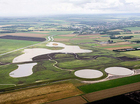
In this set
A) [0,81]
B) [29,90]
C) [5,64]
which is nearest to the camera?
[29,90]

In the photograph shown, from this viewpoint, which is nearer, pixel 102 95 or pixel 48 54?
pixel 102 95

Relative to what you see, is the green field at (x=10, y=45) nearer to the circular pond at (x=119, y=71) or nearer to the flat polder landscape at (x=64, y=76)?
the flat polder landscape at (x=64, y=76)

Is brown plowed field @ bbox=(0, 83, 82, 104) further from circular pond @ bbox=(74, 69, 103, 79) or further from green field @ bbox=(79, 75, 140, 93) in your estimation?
circular pond @ bbox=(74, 69, 103, 79)

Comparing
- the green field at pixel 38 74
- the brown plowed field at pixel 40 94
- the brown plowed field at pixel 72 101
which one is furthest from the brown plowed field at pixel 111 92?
the green field at pixel 38 74

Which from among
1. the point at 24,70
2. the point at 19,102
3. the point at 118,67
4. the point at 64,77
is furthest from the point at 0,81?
the point at 118,67

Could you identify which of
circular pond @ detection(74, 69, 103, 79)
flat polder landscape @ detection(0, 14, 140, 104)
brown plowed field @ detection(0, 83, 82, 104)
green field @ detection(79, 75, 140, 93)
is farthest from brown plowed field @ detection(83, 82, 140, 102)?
circular pond @ detection(74, 69, 103, 79)

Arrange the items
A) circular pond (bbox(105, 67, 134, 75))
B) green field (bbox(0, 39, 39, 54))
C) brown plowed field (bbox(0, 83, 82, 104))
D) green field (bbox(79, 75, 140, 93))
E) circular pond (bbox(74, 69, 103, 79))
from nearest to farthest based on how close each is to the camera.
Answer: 1. brown plowed field (bbox(0, 83, 82, 104))
2. green field (bbox(79, 75, 140, 93))
3. circular pond (bbox(74, 69, 103, 79))
4. circular pond (bbox(105, 67, 134, 75))
5. green field (bbox(0, 39, 39, 54))

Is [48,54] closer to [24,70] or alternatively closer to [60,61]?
[60,61]
